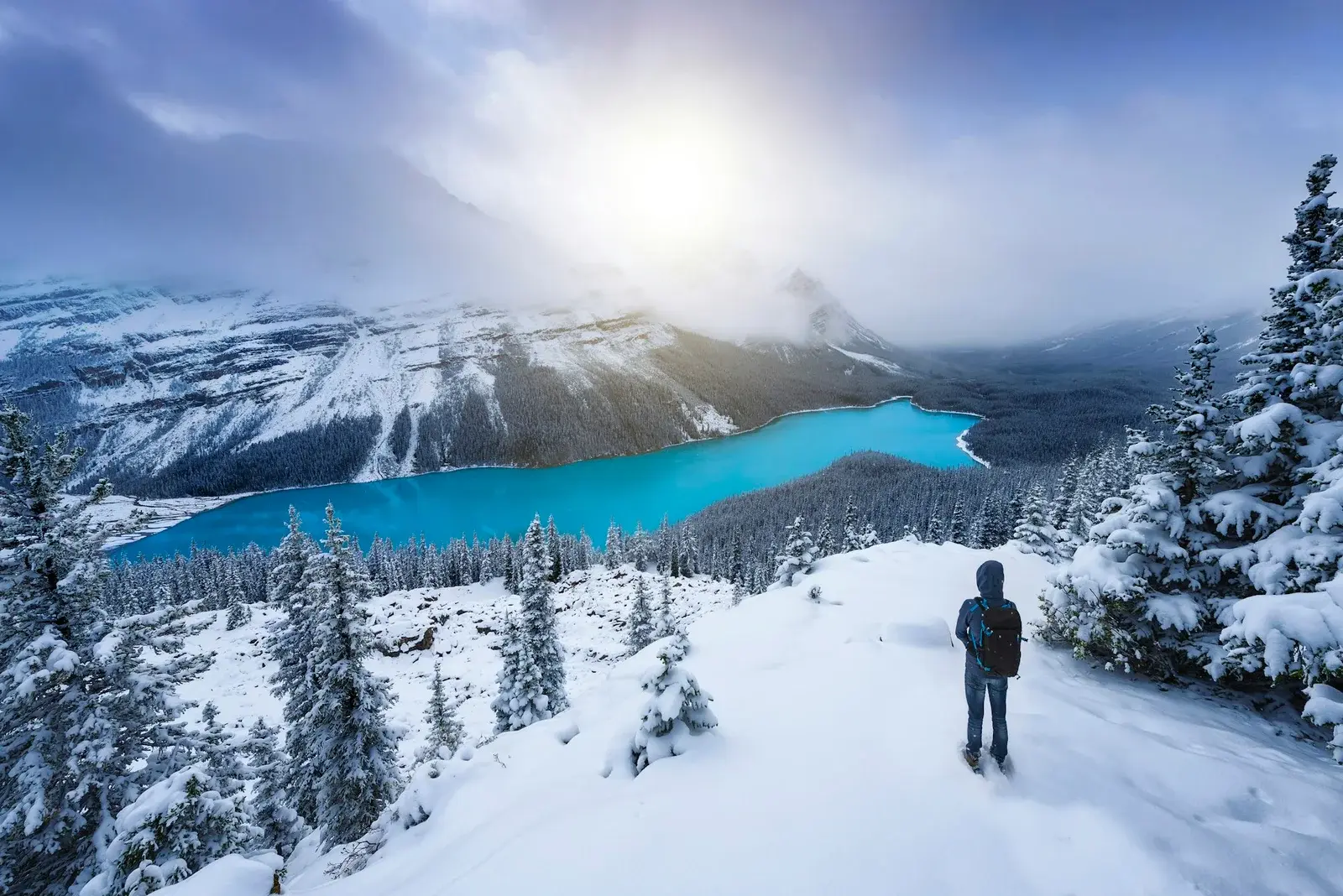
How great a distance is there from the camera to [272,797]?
16.2 m

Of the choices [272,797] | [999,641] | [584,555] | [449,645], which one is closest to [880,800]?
[999,641]

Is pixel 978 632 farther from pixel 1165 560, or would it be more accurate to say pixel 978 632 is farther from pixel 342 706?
pixel 342 706

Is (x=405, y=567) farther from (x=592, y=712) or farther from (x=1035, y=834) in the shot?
(x=1035, y=834)

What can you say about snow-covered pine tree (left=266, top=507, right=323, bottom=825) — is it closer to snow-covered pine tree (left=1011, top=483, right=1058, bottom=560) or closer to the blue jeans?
the blue jeans

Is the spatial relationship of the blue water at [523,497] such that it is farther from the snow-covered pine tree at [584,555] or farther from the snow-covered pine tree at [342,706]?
the snow-covered pine tree at [342,706]

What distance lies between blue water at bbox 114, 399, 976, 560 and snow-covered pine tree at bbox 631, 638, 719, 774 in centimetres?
10644

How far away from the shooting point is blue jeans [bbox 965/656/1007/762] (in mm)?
5832

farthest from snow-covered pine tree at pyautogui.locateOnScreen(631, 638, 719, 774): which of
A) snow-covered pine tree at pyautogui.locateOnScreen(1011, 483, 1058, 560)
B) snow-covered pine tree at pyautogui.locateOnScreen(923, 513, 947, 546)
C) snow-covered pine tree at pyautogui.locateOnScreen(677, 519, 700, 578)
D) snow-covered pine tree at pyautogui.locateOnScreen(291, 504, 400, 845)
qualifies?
snow-covered pine tree at pyautogui.locateOnScreen(677, 519, 700, 578)

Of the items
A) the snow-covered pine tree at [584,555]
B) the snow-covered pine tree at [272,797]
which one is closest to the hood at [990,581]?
the snow-covered pine tree at [272,797]

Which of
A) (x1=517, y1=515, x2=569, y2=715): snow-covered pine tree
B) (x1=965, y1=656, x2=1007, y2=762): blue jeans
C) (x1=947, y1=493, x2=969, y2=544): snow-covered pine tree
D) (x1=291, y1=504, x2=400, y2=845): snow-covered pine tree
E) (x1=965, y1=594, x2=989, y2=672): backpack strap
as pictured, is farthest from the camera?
(x1=947, y1=493, x2=969, y2=544): snow-covered pine tree

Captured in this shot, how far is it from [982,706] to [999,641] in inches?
33.9

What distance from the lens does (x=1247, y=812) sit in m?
5.23

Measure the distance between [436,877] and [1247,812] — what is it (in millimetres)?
8637

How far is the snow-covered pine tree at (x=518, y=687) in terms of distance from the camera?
22.1 m
